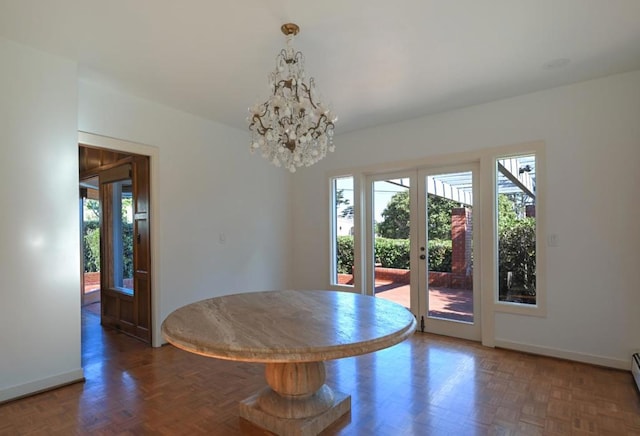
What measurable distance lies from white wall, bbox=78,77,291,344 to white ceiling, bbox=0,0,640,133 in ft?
1.10

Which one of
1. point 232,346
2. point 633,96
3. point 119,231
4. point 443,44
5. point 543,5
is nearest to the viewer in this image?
point 232,346

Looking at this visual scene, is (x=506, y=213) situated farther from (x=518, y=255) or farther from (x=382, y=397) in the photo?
(x=382, y=397)

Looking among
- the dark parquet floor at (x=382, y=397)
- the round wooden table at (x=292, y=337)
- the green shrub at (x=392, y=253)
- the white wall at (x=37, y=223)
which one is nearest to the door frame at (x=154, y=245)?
the dark parquet floor at (x=382, y=397)

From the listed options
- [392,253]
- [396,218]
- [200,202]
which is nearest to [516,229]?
[396,218]

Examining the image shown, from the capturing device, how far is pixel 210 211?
418 centimetres

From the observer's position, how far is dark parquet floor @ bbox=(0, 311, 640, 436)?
212 centimetres

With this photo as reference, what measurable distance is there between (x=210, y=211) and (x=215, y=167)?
1.83 ft

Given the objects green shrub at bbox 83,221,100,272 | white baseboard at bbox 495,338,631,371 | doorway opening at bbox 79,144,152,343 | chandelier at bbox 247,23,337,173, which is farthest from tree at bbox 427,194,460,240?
green shrub at bbox 83,221,100,272

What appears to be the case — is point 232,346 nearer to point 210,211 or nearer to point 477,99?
point 210,211

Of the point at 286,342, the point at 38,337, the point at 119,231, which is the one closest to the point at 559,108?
the point at 286,342

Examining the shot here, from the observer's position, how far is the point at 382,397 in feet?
8.16

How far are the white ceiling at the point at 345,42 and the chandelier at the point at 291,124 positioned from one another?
37 centimetres

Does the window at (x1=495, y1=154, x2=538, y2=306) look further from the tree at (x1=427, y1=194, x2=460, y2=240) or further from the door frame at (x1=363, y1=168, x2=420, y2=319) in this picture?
the door frame at (x1=363, y1=168, x2=420, y2=319)

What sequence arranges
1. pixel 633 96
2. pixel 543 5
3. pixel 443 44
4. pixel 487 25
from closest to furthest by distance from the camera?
pixel 543 5
pixel 487 25
pixel 443 44
pixel 633 96
